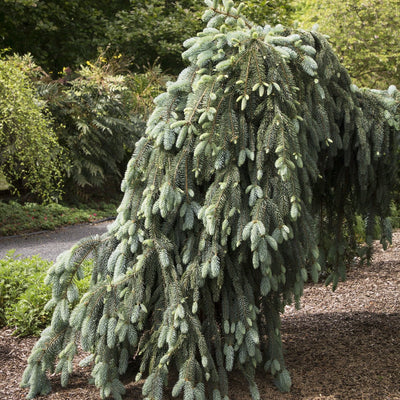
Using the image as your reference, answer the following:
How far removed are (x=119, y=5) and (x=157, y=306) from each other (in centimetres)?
1693

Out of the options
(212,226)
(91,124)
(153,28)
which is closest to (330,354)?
(212,226)

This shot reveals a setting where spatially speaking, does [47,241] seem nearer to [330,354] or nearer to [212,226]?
[330,354]

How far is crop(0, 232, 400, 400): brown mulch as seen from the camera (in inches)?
120

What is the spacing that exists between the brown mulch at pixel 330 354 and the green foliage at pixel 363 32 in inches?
391

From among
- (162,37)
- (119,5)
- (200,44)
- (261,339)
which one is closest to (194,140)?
(200,44)

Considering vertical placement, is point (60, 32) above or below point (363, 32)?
above

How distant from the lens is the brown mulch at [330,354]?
120 inches

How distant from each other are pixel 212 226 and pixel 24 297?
234 centimetres

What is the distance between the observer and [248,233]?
2.51 metres

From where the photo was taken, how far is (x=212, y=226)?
8.39 ft

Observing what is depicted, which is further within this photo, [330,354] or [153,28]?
[153,28]

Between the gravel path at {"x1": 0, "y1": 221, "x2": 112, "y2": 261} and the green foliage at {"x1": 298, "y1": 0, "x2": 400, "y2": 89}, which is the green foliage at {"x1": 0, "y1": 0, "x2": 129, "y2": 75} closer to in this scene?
the green foliage at {"x1": 298, "y1": 0, "x2": 400, "y2": 89}

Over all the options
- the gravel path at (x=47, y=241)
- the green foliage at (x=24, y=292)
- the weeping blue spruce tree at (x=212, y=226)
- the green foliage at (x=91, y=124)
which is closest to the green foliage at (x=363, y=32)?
the green foliage at (x=91, y=124)

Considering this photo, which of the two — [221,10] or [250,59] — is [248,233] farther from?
[221,10]
